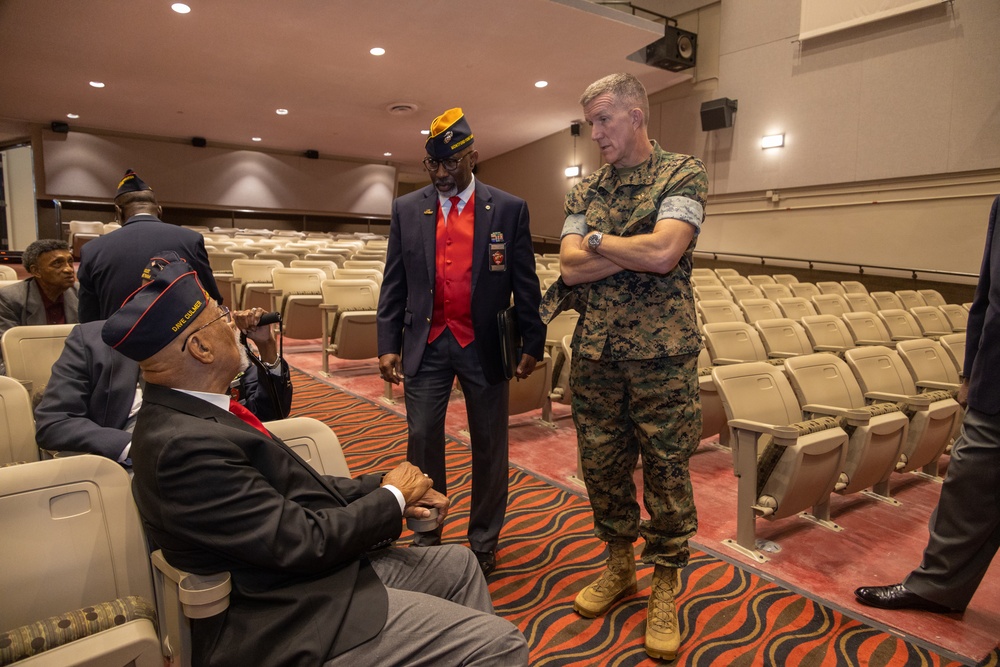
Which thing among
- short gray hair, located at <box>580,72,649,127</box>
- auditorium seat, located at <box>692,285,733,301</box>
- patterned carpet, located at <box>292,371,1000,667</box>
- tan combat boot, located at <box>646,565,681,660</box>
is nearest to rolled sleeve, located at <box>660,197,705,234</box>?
short gray hair, located at <box>580,72,649,127</box>

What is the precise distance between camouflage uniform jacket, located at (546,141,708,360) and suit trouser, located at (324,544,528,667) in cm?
85

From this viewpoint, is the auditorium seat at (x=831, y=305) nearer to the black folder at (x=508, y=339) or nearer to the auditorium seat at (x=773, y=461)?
the auditorium seat at (x=773, y=461)

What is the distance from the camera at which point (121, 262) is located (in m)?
2.51

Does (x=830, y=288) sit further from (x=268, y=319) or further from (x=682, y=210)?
(x=268, y=319)

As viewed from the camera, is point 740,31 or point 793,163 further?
point 740,31

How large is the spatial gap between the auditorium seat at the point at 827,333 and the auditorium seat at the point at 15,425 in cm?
455

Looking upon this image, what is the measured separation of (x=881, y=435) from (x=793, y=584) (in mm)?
951

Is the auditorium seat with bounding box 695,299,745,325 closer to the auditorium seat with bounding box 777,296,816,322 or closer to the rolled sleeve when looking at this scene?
the auditorium seat with bounding box 777,296,816,322

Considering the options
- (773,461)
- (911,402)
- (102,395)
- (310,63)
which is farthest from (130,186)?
(310,63)

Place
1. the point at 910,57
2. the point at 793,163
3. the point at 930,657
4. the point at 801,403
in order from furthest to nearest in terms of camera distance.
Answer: the point at 793,163, the point at 910,57, the point at 801,403, the point at 930,657

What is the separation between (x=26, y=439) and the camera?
1.97 metres

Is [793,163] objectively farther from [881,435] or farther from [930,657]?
[930,657]

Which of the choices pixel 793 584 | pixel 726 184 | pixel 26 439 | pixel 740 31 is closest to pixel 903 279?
pixel 726 184

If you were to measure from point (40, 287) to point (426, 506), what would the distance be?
266 centimetres
